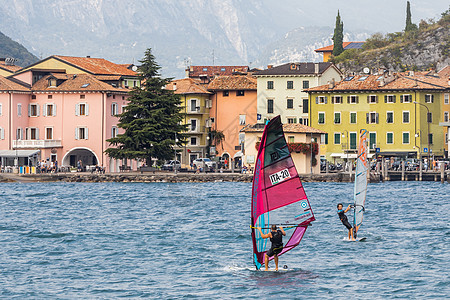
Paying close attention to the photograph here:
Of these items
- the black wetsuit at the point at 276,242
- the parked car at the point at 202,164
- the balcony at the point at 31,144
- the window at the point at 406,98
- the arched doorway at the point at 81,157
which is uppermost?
the window at the point at 406,98

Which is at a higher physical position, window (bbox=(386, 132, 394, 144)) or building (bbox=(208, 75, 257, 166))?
building (bbox=(208, 75, 257, 166))

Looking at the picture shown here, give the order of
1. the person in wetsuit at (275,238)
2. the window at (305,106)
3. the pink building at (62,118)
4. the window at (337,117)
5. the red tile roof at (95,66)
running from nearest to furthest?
the person in wetsuit at (275,238)
the pink building at (62,118)
the window at (337,117)
the red tile roof at (95,66)
the window at (305,106)

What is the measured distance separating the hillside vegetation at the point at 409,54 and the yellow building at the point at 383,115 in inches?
1496

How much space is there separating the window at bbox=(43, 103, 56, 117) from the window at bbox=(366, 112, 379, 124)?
111ft

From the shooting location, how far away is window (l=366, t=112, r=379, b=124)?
114 metres

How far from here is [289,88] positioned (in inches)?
4860

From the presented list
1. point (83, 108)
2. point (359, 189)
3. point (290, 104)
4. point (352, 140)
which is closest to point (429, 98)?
point (352, 140)

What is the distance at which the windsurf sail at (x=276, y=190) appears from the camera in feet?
105

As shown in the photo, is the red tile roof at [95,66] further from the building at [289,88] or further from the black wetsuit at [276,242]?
the black wetsuit at [276,242]

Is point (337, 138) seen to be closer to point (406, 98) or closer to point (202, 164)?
point (406, 98)

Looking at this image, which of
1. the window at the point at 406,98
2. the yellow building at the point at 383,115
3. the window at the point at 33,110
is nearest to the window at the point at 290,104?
the yellow building at the point at 383,115

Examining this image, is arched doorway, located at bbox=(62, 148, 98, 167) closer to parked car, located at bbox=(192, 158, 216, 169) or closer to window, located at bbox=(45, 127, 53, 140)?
window, located at bbox=(45, 127, 53, 140)

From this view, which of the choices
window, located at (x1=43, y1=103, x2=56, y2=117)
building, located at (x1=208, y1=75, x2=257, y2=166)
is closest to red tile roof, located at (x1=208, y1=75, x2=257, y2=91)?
A: building, located at (x1=208, y1=75, x2=257, y2=166)

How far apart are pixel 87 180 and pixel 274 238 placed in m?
67.1
